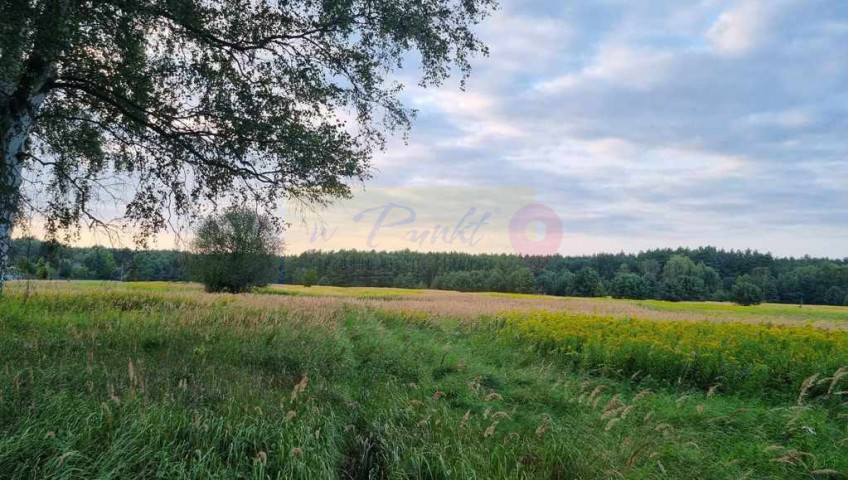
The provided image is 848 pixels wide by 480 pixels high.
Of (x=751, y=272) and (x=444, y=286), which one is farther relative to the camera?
(x=444, y=286)

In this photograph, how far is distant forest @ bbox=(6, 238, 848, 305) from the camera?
69.2 m

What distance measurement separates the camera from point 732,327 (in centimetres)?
1263

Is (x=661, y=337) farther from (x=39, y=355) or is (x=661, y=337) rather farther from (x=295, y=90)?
(x=39, y=355)

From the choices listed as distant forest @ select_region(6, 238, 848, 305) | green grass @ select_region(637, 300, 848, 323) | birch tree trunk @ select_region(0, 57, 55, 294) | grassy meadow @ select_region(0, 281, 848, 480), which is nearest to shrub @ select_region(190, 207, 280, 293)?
distant forest @ select_region(6, 238, 848, 305)

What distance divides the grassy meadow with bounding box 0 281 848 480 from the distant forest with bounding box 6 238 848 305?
129 feet

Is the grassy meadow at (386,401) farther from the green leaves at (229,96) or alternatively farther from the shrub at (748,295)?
the shrub at (748,295)

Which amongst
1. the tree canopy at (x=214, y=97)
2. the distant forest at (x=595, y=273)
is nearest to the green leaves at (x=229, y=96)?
the tree canopy at (x=214, y=97)

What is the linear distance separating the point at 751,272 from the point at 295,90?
94.9 meters

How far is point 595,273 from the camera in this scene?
7381 cm

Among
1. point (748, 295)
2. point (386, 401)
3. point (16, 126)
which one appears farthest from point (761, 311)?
point (16, 126)

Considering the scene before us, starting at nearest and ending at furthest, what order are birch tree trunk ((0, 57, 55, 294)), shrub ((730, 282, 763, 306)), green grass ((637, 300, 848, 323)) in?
birch tree trunk ((0, 57, 55, 294)) < green grass ((637, 300, 848, 323)) < shrub ((730, 282, 763, 306))

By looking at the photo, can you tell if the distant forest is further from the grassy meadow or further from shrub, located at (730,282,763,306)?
the grassy meadow

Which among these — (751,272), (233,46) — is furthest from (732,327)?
(751,272)

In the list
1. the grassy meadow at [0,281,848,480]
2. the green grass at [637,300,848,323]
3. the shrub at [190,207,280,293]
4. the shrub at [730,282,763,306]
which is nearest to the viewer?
the grassy meadow at [0,281,848,480]
